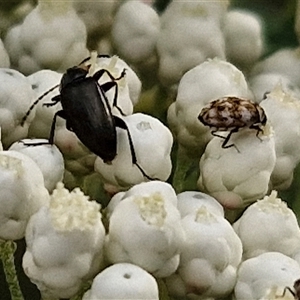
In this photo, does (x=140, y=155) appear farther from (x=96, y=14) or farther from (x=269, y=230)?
(x=96, y=14)

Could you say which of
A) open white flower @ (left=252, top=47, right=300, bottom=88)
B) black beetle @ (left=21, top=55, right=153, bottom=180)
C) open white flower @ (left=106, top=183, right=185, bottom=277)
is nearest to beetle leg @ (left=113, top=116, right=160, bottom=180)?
black beetle @ (left=21, top=55, right=153, bottom=180)

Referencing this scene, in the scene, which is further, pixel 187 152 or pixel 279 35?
Answer: pixel 279 35

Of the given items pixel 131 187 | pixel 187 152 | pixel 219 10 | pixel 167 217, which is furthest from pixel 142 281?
pixel 219 10

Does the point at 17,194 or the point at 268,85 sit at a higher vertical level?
the point at 17,194

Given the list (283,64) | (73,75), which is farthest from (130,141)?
(283,64)

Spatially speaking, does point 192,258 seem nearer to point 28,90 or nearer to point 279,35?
point 28,90

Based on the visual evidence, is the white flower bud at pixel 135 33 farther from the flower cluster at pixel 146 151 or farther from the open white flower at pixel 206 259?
the open white flower at pixel 206 259

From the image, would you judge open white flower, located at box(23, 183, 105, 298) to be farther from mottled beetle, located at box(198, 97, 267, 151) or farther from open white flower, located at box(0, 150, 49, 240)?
mottled beetle, located at box(198, 97, 267, 151)
